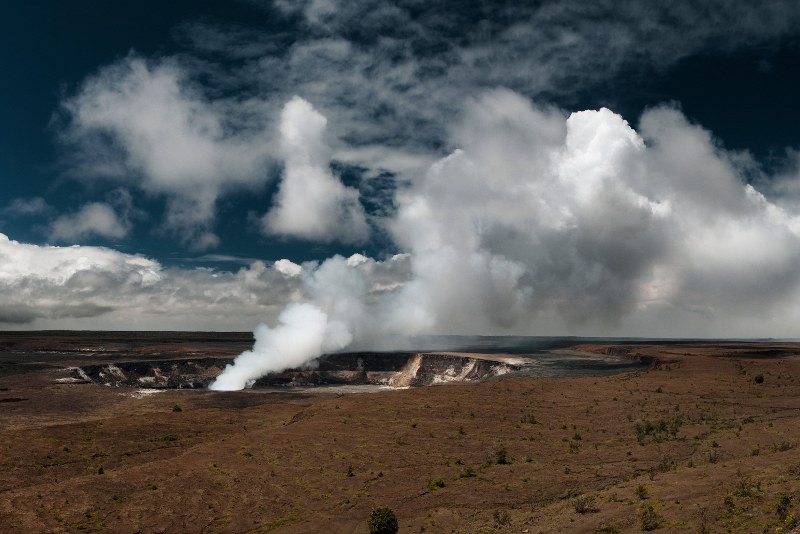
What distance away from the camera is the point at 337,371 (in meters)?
126

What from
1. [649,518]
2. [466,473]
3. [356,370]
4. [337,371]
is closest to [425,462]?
[466,473]

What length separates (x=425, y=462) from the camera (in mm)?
37656

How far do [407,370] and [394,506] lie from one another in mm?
96734

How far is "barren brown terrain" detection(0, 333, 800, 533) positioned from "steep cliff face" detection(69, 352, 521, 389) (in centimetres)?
4245

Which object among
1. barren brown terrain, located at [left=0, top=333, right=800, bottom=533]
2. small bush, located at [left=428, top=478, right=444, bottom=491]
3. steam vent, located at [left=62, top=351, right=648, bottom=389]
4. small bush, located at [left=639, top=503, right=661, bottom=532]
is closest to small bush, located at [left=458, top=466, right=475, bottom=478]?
barren brown terrain, located at [left=0, top=333, right=800, bottom=533]

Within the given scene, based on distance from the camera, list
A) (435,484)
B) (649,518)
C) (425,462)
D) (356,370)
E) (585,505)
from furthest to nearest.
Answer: (356,370), (425,462), (435,484), (585,505), (649,518)

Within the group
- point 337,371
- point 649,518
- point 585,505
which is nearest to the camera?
point 649,518

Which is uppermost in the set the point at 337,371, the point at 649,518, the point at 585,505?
the point at 649,518

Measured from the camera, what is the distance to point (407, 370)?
12525 cm

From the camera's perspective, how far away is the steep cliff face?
355 feet

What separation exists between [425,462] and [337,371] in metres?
91.2

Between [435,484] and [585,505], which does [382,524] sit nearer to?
[435,484]

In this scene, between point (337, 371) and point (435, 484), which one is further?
point (337, 371)

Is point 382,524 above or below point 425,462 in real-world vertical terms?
above
